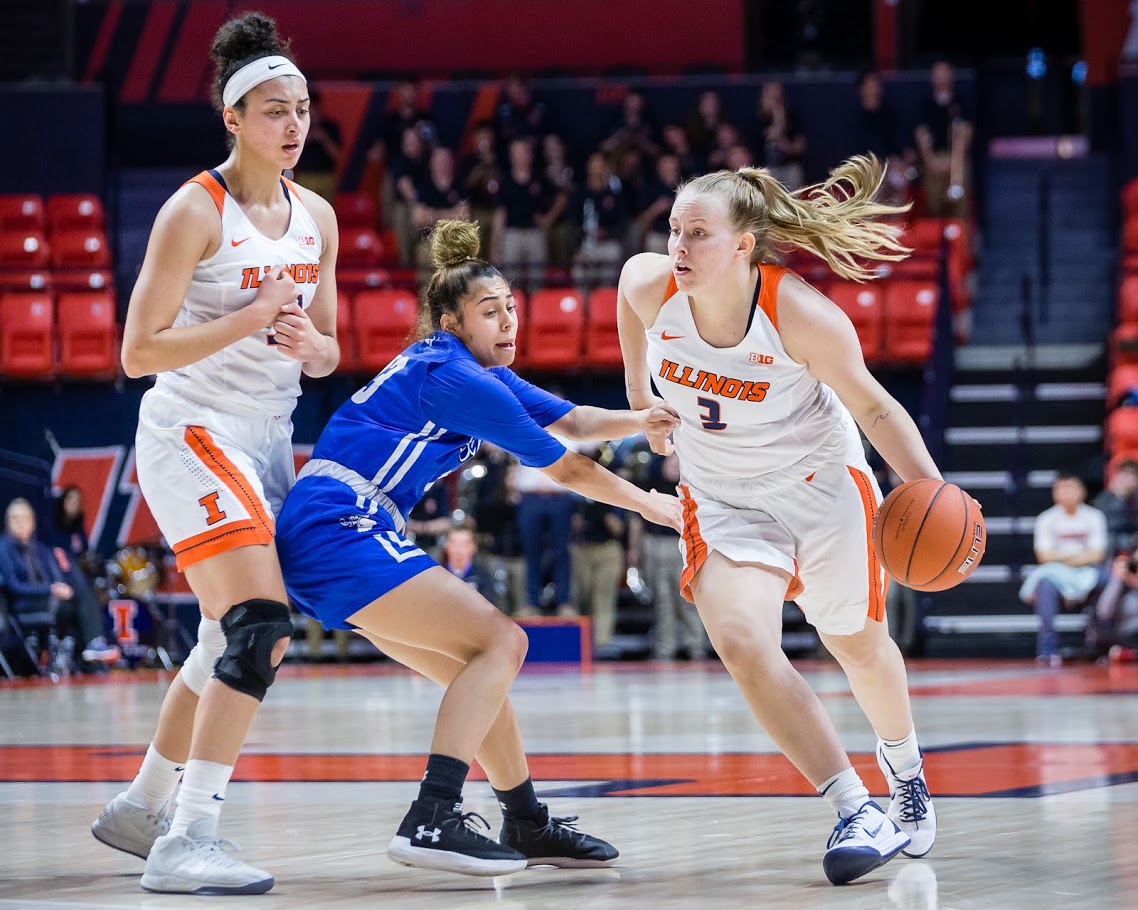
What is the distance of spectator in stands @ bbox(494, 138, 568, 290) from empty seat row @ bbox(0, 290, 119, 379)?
11.1ft

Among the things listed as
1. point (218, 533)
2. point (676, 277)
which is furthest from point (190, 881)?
point (676, 277)

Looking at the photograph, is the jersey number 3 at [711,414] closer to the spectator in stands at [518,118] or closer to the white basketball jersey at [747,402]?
the white basketball jersey at [747,402]

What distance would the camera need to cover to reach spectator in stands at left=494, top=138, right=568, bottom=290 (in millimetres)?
15539

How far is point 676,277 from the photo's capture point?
418 centimetres

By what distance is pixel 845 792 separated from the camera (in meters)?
3.97

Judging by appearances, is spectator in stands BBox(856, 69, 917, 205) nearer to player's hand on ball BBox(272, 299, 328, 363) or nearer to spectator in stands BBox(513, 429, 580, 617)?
spectator in stands BBox(513, 429, 580, 617)

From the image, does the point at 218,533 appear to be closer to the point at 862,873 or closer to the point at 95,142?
the point at 862,873

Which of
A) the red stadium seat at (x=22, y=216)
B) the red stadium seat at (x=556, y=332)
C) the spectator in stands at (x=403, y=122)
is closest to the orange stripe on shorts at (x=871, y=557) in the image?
the red stadium seat at (x=556, y=332)

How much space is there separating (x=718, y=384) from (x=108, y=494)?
1095 cm

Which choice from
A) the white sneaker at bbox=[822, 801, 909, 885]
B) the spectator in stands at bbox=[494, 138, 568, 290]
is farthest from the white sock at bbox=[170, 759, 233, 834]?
the spectator in stands at bbox=[494, 138, 568, 290]

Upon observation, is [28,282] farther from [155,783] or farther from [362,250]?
[155,783]

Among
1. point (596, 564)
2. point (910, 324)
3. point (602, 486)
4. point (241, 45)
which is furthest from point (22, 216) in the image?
point (602, 486)

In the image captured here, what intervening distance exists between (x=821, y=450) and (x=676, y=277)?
576mm

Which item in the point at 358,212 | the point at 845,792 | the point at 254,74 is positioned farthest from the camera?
the point at 358,212
